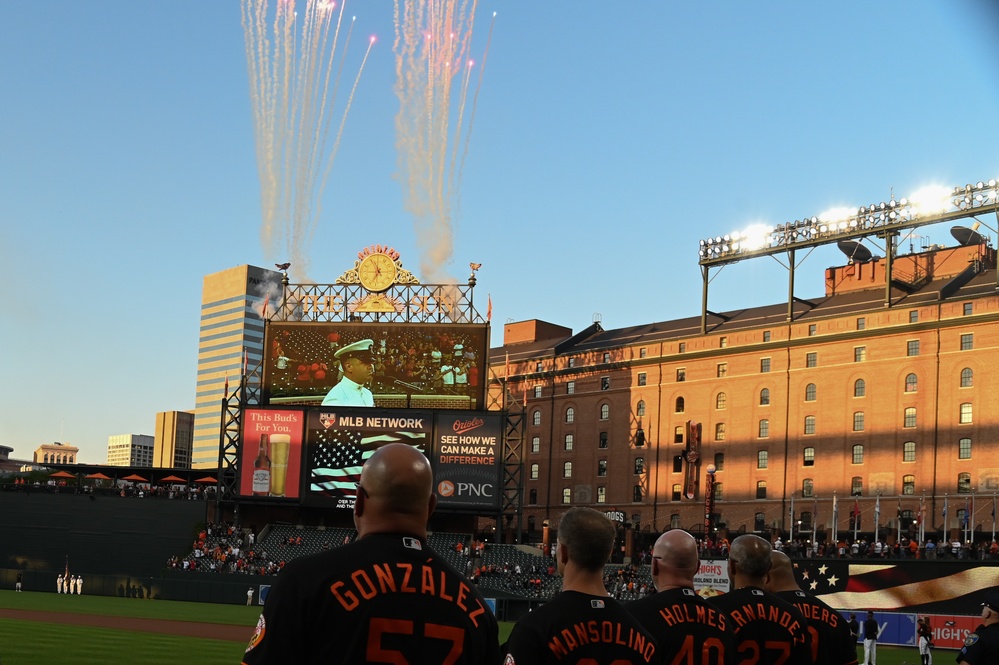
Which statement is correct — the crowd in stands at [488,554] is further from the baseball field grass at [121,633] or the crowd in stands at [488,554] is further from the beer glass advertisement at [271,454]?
the baseball field grass at [121,633]

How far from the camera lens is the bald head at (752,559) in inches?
320

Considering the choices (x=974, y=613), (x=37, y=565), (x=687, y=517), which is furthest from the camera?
(x=687, y=517)

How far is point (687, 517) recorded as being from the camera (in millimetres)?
92438

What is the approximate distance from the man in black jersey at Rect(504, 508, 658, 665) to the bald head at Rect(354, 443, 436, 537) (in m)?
1.37

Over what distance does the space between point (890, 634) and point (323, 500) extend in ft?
127

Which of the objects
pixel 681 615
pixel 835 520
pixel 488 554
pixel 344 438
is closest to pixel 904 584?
pixel 835 520

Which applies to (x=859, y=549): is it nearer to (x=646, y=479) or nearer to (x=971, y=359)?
(x=971, y=359)

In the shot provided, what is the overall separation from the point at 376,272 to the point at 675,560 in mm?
72965

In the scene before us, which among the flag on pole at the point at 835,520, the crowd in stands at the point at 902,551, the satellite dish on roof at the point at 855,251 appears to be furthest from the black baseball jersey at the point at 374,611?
the satellite dish on roof at the point at 855,251

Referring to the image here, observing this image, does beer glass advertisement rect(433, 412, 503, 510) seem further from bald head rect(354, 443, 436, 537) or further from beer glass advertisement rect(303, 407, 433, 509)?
bald head rect(354, 443, 436, 537)

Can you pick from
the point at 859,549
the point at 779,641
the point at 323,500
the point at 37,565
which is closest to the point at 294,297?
the point at 323,500

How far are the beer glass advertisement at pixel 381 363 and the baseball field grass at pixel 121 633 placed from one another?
2323 cm

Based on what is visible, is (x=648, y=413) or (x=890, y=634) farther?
(x=648, y=413)

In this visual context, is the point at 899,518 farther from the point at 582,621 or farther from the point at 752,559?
the point at 582,621
